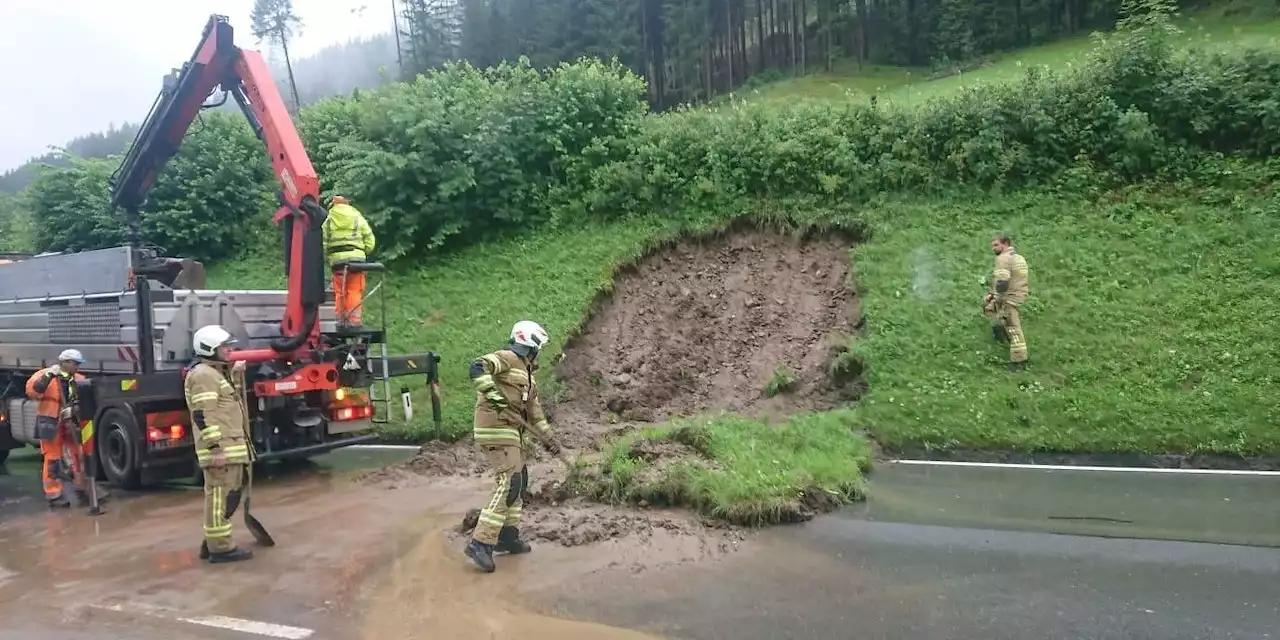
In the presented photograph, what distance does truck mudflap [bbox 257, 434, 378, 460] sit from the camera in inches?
376

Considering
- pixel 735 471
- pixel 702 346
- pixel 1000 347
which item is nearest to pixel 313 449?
pixel 735 471

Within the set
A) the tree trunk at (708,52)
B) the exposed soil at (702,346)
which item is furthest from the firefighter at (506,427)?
the tree trunk at (708,52)

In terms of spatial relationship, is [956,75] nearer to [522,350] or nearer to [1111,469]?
[1111,469]

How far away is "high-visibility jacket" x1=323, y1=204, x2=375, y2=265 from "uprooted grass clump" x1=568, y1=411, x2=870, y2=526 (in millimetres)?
4147

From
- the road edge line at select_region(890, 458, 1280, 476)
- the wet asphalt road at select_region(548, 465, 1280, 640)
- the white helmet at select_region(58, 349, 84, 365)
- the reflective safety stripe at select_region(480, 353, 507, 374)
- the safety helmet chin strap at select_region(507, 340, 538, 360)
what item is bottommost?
the wet asphalt road at select_region(548, 465, 1280, 640)

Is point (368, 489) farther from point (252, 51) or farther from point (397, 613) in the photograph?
point (252, 51)

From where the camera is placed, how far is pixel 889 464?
945 cm

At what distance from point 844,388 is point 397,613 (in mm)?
7356

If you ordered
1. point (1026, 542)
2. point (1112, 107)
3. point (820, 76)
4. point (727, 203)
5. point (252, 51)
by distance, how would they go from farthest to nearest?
point (820, 76)
point (727, 203)
point (1112, 107)
point (252, 51)
point (1026, 542)

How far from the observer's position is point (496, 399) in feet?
21.5

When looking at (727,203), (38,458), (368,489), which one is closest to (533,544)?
(368,489)

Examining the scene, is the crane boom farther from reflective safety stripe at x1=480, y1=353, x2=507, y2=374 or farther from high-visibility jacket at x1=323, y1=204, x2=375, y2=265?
reflective safety stripe at x1=480, y1=353, x2=507, y2=374

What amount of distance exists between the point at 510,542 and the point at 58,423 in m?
6.41

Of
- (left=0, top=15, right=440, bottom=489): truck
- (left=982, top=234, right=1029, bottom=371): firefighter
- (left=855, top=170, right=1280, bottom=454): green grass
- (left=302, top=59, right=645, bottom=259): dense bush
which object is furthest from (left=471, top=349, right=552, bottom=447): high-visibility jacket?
(left=302, top=59, right=645, bottom=259): dense bush
